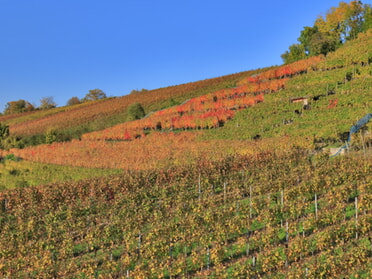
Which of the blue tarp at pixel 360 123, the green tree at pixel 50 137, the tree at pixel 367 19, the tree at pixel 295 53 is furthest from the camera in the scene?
the tree at pixel 295 53

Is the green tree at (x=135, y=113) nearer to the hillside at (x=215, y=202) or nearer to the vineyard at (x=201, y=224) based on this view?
the hillside at (x=215, y=202)

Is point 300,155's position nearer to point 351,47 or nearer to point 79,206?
point 79,206

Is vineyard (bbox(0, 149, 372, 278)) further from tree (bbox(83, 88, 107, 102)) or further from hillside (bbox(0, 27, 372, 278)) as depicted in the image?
tree (bbox(83, 88, 107, 102))

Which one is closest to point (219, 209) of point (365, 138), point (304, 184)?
point (304, 184)

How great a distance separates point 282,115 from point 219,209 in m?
25.8

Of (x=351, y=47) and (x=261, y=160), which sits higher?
(x=351, y=47)

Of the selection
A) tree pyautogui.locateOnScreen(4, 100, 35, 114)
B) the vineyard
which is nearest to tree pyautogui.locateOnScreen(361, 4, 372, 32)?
the vineyard

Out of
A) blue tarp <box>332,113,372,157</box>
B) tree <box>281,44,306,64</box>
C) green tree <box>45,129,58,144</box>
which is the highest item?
tree <box>281,44,306,64</box>

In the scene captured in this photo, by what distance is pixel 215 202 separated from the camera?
19.5 metres

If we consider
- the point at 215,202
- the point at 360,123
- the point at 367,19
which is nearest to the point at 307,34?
the point at 367,19

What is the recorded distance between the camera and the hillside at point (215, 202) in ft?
43.3

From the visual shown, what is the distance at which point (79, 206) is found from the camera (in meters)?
20.7

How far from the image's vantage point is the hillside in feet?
43.3

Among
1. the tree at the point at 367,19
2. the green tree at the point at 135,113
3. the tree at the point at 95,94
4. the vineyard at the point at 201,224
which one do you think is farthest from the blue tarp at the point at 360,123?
the tree at the point at 95,94
